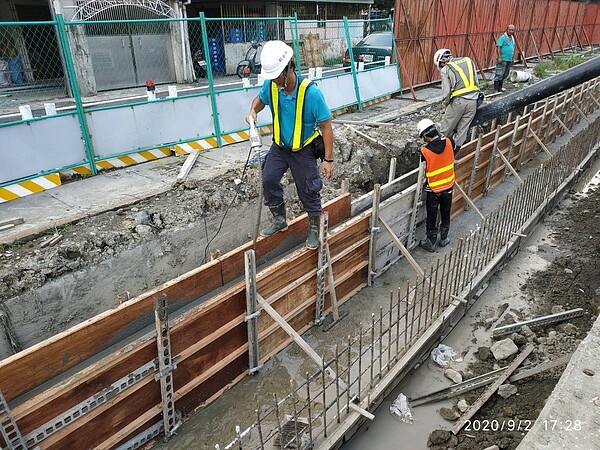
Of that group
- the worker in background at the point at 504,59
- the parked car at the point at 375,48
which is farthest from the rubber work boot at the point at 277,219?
the worker in background at the point at 504,59

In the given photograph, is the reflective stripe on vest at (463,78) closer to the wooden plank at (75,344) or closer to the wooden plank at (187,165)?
the wooden plank at (187,165)

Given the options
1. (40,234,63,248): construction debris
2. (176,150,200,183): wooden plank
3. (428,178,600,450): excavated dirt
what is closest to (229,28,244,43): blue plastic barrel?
(176,150,200,183): wooden plank

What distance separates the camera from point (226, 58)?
13031 mm

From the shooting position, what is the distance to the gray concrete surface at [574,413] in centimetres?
254

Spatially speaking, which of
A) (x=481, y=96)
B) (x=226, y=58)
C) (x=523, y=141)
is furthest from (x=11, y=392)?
(x=226, y=58)

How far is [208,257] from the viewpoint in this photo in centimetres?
615

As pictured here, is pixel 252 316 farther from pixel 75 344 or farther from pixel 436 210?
pixel 436 210

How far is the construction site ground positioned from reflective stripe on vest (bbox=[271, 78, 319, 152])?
6.29 ft

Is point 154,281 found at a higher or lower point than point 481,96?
lower

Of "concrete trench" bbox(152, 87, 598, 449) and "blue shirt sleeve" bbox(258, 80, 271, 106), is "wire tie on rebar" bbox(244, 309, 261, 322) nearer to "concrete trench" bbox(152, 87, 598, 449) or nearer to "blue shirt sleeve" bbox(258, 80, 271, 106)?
"concrete trench" bbox(152, 87, 598, 449)

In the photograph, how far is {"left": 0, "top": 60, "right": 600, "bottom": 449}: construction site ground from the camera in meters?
3.85

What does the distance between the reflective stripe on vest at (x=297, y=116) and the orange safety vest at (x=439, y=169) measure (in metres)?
2.30

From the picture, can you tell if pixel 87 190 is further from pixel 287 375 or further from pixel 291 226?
pixel 287 375

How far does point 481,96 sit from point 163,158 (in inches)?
216
